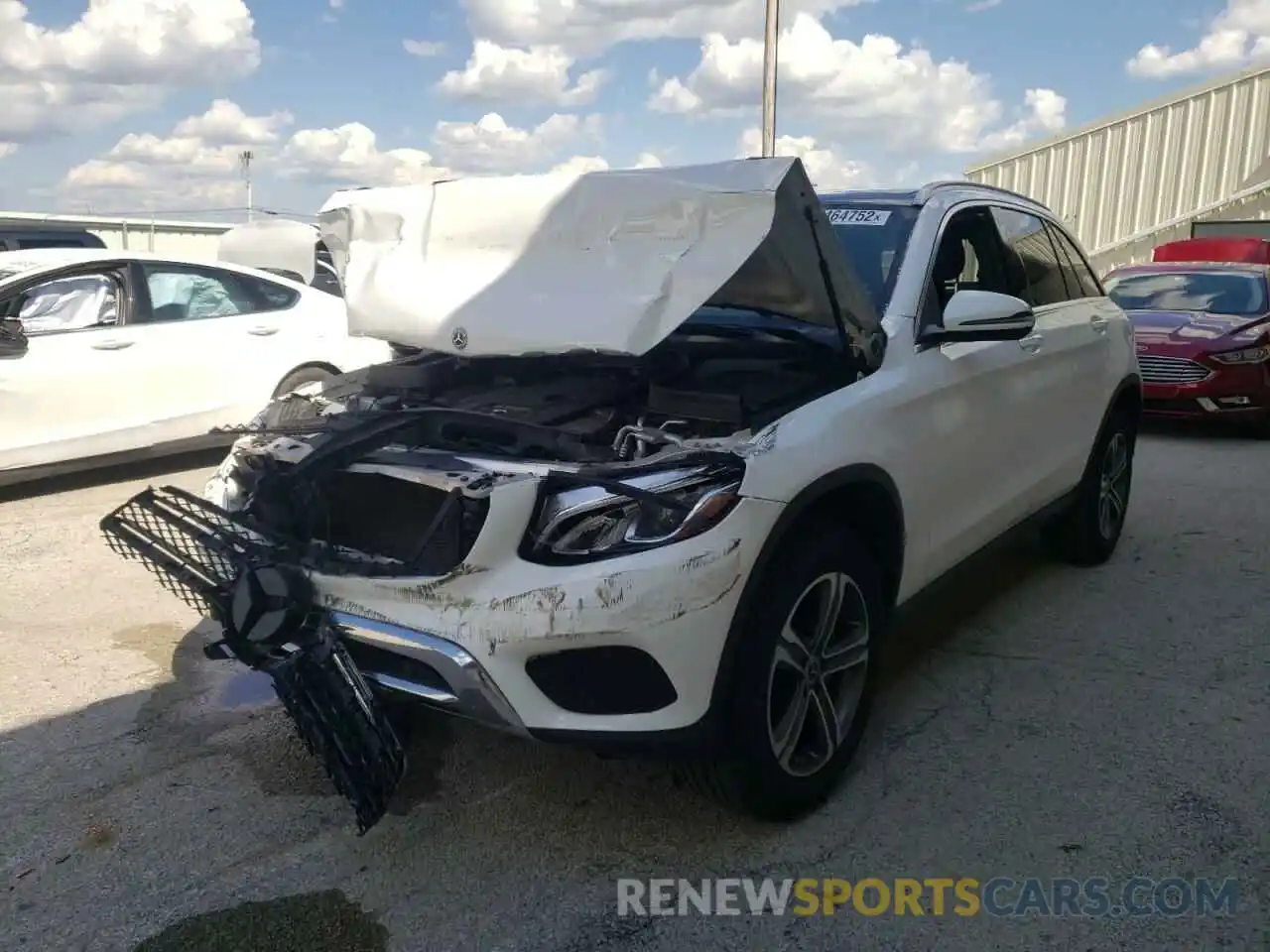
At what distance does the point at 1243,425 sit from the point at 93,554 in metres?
9.06

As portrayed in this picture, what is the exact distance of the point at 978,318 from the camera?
3.34m

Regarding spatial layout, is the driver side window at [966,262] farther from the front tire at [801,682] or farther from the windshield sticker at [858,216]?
the front tire at [801,682]

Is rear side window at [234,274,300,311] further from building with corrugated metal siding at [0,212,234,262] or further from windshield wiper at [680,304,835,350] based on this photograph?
→ building with corrugated metal siding at [0,212,234,262]

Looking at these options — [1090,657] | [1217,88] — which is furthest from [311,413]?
[1217,88]

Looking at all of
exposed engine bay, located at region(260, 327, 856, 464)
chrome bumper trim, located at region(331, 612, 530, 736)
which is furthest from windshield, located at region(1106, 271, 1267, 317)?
chrome bumper trim, located at region(331, 612, 530, 736)

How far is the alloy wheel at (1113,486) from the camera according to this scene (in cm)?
527

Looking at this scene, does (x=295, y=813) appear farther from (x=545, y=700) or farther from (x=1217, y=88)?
(x=1217, y=88)

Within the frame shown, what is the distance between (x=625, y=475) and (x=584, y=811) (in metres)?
1.08

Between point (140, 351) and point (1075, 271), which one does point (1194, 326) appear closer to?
point (1075, 271)

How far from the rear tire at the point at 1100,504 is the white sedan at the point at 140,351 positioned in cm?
440

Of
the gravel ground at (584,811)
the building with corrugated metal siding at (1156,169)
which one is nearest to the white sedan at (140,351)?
the gravel ground at (584,811)

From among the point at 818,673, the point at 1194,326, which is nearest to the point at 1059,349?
the point at 818,673

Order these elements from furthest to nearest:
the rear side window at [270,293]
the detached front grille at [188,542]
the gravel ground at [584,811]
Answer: the rear side window at [270,293] → the detached front grille at [188,542] → the gravel ground at [584,811]

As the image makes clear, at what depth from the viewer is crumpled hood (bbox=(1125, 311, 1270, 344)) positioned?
9305mm
